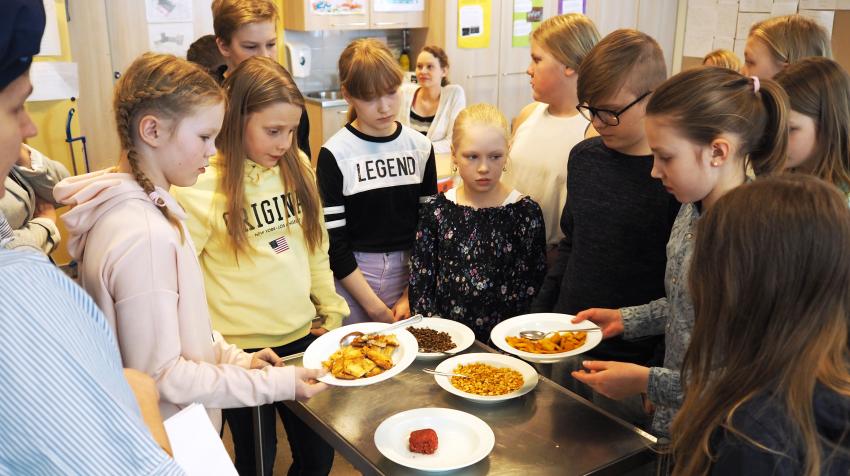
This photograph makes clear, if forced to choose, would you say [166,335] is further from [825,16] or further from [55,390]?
[825,16]

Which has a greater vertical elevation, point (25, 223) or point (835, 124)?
point (835, 124)

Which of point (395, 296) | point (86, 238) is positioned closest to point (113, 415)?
point (86, 238)

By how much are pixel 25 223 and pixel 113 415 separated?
1758 mm

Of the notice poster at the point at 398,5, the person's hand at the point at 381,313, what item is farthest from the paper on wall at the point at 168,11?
the person's hand at the point at 381,313

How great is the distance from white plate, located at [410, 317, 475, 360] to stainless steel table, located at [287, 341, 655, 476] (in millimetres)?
54

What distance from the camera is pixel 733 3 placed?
588 cm

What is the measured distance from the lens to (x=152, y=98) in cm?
135

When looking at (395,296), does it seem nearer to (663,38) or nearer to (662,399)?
(662,399)

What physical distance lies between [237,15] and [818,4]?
180 inches

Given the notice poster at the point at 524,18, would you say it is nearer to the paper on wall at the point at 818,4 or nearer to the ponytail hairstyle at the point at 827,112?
the paper on wall at the point at 818,4


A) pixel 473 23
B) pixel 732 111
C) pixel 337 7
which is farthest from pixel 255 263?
pixel 473 23

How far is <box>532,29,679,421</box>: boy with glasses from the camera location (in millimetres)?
1691

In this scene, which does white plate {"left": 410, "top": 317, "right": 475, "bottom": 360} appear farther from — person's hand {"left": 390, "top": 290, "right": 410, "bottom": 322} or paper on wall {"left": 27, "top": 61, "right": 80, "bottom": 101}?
paper on wall {"left": 27, "top": 61, "right": 80, "bottom": 101}

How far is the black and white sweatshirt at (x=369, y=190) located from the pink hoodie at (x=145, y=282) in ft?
2.60
